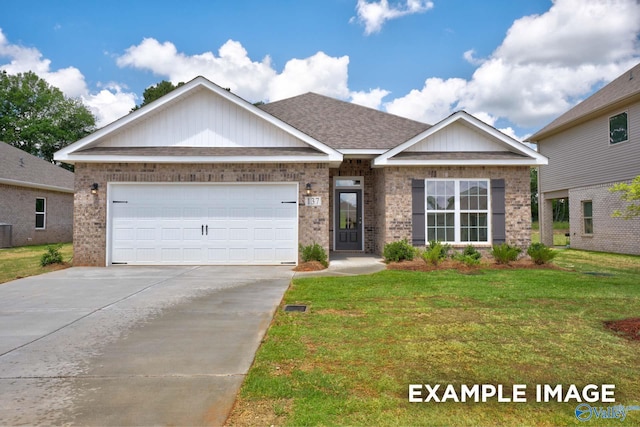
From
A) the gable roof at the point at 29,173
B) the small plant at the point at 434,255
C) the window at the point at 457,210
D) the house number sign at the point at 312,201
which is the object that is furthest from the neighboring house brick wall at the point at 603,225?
the gable roof at the point at 29,173

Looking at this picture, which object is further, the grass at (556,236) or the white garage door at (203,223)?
the grass at (556,236)

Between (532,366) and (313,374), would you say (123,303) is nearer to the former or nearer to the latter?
(313,374)

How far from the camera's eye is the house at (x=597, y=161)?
15.6 m

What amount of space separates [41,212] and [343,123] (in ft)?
55.4

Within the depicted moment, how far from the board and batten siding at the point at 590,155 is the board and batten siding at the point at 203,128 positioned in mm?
13139

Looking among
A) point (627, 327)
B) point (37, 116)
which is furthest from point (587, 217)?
point (37, 116)

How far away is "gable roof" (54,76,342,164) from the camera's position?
36.5ft

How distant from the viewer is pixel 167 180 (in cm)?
1141

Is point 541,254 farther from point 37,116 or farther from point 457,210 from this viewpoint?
point 37,116

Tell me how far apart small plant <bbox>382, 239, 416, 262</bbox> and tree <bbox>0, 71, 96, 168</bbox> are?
4228 cm

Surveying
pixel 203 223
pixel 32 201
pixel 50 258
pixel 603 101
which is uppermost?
pixel 603 101

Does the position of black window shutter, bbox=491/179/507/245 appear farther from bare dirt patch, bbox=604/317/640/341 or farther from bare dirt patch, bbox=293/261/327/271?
bare dirt patch, bbox=604/317/640/341

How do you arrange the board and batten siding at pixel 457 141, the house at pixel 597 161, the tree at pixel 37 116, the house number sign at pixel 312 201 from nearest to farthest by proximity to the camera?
the house number sign at pixel 312 201, the board and batten siding at pixel 457 141, the house at pixel 597 161, the tree at pixel 37 116

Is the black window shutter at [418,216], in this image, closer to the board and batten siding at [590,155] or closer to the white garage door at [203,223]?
the white garage door at [203,223]
